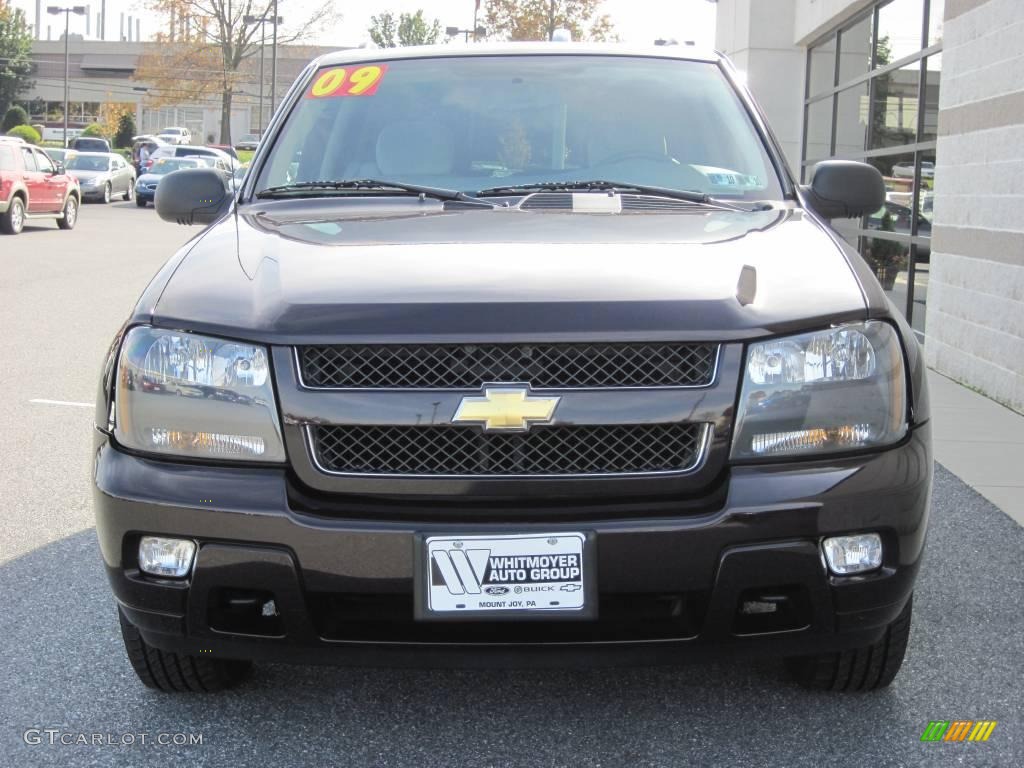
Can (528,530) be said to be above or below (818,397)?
below

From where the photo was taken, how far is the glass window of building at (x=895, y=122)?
10250mm

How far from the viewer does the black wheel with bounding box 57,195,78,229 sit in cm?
2534

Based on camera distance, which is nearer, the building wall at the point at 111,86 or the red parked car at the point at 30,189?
the red parked car at the point at 30,189

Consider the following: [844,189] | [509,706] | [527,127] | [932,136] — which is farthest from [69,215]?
[509,706]

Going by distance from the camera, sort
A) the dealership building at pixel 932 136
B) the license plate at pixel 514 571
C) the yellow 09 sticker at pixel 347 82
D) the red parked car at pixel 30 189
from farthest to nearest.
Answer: the red parked car at pixel 30 189 → the dealership building at pixel 932 136 → the yellow 09 sticker at pixel 347 82 → the license plate at pixel 514 571

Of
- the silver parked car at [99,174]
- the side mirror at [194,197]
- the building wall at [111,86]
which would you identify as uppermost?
the building wall at [111,86]

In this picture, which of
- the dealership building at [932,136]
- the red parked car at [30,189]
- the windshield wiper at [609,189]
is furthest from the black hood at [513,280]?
the red parked car at [30,189]

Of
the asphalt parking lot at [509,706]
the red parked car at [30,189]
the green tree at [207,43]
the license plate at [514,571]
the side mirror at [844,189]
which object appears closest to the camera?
the license plate at [514,571]

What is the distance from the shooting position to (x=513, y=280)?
276cm

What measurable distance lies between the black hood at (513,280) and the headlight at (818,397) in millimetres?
58

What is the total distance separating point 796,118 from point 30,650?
46.1 feet

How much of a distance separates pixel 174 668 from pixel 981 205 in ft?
22.0

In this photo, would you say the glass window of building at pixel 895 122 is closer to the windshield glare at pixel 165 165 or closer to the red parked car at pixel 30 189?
the red parked car at pixel 30 189

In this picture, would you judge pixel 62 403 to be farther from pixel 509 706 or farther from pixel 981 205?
pixel 981 205
